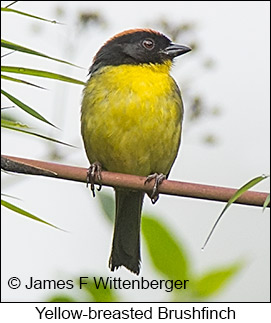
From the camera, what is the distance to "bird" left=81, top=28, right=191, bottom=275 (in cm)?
321

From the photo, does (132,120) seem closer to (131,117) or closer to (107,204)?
(131,117)

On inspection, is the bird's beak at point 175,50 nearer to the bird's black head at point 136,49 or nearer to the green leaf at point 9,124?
the bird's black head at point 136,49

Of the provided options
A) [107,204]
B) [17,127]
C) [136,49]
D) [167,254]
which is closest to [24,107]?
[17,127]

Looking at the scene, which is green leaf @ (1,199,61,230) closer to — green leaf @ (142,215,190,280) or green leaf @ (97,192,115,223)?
green leaf @ (97,192,115,223)

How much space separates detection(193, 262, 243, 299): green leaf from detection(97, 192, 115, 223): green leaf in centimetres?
26

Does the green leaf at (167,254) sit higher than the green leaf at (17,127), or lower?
lower

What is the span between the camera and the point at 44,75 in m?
2.39

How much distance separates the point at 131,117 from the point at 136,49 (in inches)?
21.0

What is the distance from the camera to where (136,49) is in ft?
11.8

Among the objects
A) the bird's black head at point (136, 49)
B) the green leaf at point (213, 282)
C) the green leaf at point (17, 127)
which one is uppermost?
the bird's black head at point (136, 49)

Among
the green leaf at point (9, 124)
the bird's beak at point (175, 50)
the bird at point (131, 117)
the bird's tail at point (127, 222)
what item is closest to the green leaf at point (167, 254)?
the green leaf at point (9, 124)

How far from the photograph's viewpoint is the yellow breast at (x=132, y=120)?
3207mm

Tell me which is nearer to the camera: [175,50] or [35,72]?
[35,72]

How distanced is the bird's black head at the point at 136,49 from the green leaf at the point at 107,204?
5.52 ft
